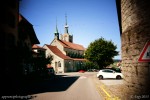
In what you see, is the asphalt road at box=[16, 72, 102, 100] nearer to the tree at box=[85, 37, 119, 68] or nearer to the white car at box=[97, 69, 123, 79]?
the white car at box=[97, 69, 123, 79]

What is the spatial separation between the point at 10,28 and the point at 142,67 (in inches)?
780

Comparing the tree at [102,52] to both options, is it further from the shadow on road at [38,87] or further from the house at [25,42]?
the shadow on road at [38,87]

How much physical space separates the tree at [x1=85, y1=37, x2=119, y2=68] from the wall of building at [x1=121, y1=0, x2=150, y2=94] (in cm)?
3942

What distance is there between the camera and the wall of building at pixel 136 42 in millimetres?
4500

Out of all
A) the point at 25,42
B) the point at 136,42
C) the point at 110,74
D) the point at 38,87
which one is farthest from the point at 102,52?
the point at 136,42

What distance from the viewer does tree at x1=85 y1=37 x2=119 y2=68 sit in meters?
45.2

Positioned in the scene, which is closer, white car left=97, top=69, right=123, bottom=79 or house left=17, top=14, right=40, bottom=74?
house left=17, top=14, right=40, bottom=74

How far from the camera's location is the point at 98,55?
45219 millimetres

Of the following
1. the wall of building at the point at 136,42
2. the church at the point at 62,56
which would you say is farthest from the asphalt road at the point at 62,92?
the church at the point at 62,56

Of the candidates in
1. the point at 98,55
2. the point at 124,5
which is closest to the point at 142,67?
the point at 124,5

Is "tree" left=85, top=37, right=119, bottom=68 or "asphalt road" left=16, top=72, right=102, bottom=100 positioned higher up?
"tree" left=85, top=37, right=119, bottom=68

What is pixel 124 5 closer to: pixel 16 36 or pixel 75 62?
pixel 16 36

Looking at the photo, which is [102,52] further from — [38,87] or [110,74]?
[38,87]

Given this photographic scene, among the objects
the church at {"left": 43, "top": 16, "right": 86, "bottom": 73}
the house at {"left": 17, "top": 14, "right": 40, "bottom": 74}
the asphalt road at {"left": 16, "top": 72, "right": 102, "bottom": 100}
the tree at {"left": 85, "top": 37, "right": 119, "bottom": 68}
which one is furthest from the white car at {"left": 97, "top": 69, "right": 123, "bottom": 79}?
the church at {"left": 43, "top": 16, "right": 86, "bottom": 73}
